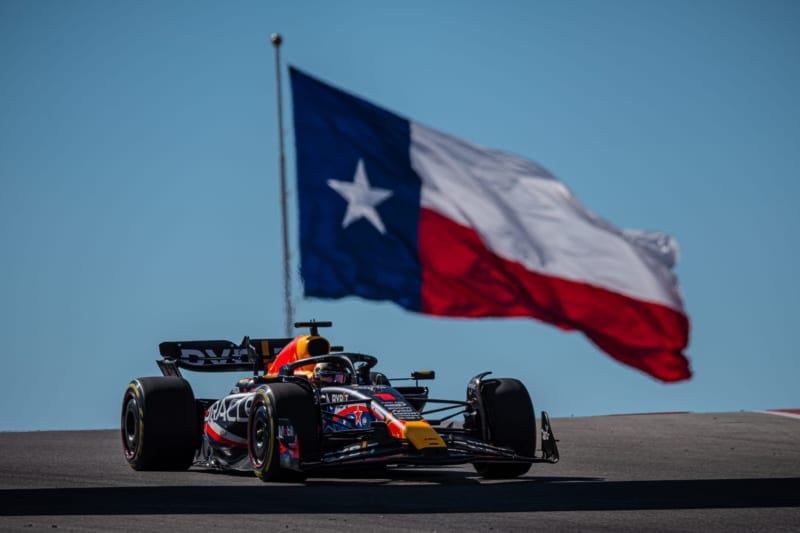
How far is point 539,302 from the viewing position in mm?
17094

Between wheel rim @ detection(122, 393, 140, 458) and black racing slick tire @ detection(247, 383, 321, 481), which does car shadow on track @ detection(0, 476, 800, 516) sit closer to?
black racing slick tire @ detection(247, 383, 321, 481)

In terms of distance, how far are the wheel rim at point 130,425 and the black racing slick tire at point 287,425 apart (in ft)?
9.26

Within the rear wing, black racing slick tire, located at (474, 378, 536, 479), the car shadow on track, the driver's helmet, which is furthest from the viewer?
the rear wing

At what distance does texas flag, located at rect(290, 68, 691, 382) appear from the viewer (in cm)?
1675

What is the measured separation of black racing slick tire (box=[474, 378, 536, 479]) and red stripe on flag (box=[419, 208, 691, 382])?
3.82ft

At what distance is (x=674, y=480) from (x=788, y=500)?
2527mm

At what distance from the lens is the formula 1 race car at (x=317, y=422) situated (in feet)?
47.6

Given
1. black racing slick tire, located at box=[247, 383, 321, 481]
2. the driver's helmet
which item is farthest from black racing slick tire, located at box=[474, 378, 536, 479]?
black racing slick tire, located at box=[247, 383, 321, 481]

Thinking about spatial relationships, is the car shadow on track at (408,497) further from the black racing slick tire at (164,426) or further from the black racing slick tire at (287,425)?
the black racing slick tire at (164,426)

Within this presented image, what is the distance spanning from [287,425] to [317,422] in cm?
35

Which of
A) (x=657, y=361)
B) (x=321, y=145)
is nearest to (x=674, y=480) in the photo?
(x=657, y=361)

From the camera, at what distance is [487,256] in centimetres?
1802

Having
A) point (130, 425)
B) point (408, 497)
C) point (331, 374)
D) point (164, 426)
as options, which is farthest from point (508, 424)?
point (130, 425)

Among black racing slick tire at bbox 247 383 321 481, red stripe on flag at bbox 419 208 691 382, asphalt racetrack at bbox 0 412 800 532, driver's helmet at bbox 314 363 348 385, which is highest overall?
red stripe on flag at bbox 419 208 691 382
